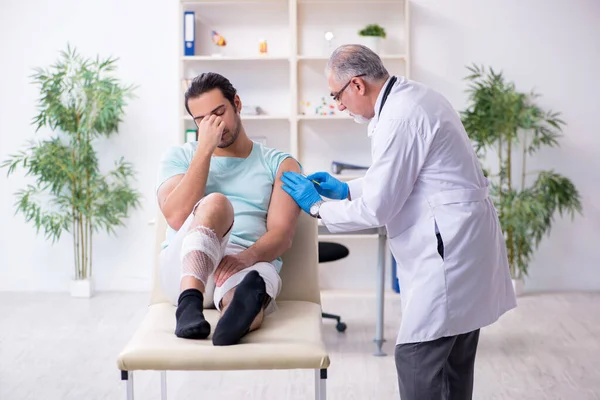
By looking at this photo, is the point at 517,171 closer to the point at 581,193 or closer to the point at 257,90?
the point at 581,193

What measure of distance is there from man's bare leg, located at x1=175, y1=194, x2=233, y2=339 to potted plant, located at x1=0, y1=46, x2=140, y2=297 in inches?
102

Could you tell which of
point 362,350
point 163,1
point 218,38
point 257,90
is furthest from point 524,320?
point 163,1

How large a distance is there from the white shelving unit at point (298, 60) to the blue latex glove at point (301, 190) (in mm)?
2315

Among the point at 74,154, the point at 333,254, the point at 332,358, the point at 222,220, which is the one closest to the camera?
the point at 222,220

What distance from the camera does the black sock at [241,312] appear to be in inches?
70.4

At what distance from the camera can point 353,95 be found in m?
2.00

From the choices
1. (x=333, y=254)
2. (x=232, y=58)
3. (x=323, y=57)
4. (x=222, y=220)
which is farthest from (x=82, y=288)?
(x=222, y=220)

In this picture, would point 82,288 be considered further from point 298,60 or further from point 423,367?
point 423,367

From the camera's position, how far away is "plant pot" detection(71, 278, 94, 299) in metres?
4.60

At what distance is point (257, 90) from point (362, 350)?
194cm

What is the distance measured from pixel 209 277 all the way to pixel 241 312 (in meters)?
0.26

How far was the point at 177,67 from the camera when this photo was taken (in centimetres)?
470

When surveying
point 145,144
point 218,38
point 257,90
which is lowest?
point 145,144

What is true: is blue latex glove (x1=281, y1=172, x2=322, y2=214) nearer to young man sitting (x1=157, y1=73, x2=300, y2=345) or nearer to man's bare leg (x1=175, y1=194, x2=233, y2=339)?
young man sitting (x1=157, y1=73, x2=300, y2=345)
